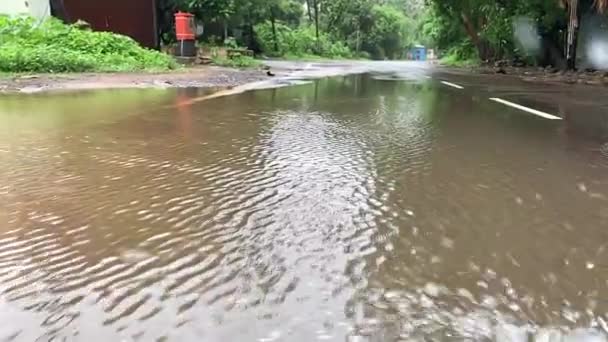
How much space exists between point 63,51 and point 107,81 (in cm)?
361

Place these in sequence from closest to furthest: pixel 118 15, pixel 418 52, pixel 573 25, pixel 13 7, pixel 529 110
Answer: pixel 529 110, pixel 573 25, pixel 13 7, pixel 118 15, pixel 418 52

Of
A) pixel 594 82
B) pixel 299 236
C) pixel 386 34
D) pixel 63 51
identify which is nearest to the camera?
pixel 299 236

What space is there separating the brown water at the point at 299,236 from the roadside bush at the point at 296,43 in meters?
36.4

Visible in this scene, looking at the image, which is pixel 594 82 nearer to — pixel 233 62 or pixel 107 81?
pixel 107 81

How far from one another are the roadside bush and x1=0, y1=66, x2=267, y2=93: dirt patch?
26.5 metres

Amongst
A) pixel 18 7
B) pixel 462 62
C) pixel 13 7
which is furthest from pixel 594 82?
pixel 462 62

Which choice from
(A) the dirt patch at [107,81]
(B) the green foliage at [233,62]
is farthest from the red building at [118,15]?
(A) the dirt patch at [107,81]

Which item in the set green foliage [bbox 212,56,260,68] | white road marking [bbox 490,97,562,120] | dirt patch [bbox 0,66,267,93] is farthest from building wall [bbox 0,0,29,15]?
white road marking [bbox 490,97,562,120]

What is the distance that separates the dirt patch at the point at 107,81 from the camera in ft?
36.6

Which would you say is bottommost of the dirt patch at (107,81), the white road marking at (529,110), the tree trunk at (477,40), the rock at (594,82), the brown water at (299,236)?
the brown water at (299,236)

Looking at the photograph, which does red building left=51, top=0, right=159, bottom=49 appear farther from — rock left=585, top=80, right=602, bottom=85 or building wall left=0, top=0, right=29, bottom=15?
rock left=585, top=80, right=602, bottom=85

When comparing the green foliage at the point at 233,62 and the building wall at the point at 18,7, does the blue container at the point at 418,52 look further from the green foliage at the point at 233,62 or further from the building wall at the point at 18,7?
the building wall at the point at 18,7

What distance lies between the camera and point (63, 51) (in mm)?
15406

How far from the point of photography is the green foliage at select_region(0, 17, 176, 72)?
14031 mm
